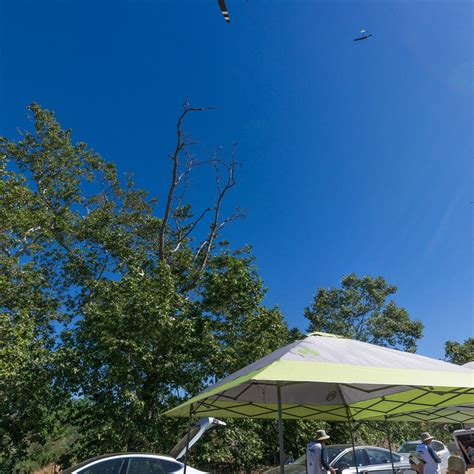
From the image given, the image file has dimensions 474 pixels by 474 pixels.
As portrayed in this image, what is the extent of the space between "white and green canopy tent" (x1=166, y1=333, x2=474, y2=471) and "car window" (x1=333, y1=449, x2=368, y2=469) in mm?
3092

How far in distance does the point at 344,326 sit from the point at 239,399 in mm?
23705

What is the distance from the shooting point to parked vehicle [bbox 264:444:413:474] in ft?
33.3

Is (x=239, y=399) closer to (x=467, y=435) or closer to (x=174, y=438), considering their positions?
(x=467, y=435)

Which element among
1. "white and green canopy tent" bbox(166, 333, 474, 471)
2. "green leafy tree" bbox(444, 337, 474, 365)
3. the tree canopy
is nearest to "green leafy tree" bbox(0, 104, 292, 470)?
the tree canopy

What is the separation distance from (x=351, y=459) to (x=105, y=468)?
22.6ft

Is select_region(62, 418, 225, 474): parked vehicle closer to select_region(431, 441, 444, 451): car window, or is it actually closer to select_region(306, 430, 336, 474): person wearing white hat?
select_region(306, 430, 336, 474): person wearing white hat

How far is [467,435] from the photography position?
28.5ft

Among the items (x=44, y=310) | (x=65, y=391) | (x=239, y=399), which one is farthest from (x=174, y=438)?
(x=44, y=310)

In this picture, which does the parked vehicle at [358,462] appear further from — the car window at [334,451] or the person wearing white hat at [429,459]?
the person wearing white hat at [429,459]

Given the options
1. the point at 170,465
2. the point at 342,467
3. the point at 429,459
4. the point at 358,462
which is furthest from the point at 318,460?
the point at 358,462

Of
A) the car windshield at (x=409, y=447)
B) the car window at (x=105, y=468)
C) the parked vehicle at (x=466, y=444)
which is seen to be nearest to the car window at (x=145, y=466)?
the car window at (x=105, y=468)

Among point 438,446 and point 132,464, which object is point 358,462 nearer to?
point 438,446

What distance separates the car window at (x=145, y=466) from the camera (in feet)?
23.6

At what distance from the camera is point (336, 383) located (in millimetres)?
5816
